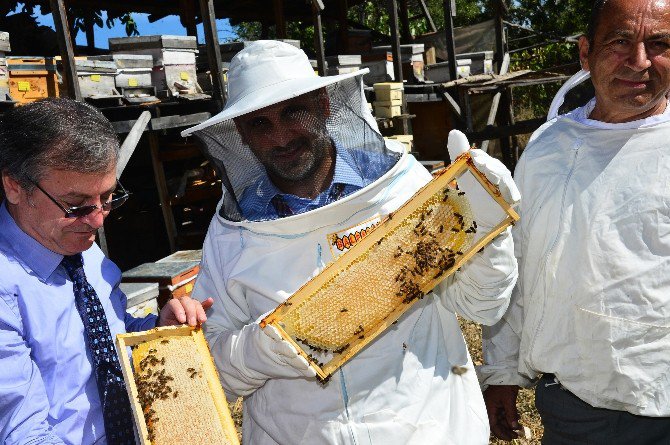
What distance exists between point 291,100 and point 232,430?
3.43 feet

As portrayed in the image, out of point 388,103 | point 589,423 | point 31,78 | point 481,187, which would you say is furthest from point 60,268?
point 388,103

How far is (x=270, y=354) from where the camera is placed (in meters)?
1.86

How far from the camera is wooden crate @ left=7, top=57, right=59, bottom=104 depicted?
563 cm

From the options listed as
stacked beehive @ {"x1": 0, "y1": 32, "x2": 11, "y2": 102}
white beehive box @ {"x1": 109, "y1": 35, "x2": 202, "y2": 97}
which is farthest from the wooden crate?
white beehive box @ {"x1": 109, "y1": 35, "x2": 202, "y2": 97}

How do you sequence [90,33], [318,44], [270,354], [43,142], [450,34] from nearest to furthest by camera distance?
[43,142]
[270,354]
[318,44]
[450,34]
[90,33]

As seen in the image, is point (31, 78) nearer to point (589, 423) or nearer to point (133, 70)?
point (133, 70)

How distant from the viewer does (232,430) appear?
68.4 inches

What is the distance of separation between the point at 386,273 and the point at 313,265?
0.23 metres

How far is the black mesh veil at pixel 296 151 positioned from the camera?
2.13 metres

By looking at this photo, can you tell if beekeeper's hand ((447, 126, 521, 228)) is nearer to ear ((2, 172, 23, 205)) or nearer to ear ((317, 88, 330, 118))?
ear ((317, 88, 330, 118))

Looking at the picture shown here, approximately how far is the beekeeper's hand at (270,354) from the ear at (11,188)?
75 cm

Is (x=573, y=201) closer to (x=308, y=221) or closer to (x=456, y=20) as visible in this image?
(x=308, y=221)

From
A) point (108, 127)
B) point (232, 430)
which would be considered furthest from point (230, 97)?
point (232, 430)

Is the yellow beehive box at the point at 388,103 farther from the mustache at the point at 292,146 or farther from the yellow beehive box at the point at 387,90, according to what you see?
the mustache at the point at 292,146
